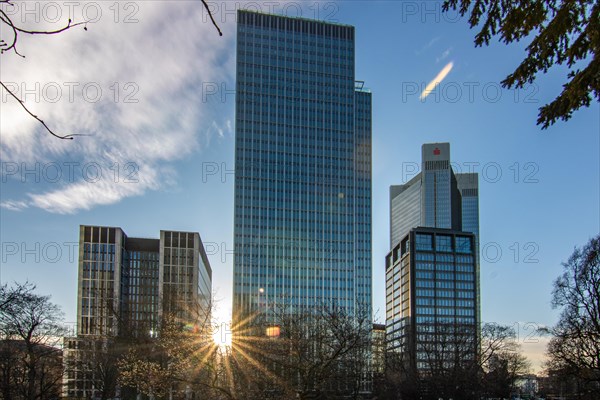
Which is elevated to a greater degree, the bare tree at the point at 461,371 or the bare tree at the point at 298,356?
the bare tree at the point at 298,356

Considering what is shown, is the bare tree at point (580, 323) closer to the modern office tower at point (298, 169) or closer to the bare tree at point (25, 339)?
the bare tree at point (25, 339)

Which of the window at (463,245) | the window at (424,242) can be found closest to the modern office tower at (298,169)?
the window at (424,242)

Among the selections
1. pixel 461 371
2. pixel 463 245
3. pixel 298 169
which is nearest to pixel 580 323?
pixel 461 371

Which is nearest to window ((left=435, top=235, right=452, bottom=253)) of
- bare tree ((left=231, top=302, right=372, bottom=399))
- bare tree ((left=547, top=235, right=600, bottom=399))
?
bare tree ((left=547, top=235, right=600, bottom=399))

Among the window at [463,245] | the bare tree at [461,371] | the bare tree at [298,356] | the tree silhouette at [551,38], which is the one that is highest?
the window at [463,245]

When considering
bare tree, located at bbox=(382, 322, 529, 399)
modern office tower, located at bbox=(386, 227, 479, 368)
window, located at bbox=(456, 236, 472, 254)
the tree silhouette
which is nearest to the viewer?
the tree silhouette

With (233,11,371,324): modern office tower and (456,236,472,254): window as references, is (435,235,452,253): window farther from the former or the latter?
(233,11,371,324): modern office tower

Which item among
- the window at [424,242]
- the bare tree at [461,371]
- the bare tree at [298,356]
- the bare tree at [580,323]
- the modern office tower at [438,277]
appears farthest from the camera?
the window at [424,242]

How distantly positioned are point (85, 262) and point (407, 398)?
124122 millimetres

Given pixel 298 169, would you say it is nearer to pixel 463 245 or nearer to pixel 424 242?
pixel 424 242

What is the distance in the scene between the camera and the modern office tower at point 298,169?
161m

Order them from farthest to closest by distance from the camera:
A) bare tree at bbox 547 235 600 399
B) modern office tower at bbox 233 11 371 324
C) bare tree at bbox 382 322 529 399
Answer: modern office tower at bbox 233 11 371 324, bare tree at bbox 382 322 529 399, bare tree at bbox 547 235 600 399

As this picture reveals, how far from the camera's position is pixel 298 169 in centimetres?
16700

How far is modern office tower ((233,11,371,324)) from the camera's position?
529 ft
